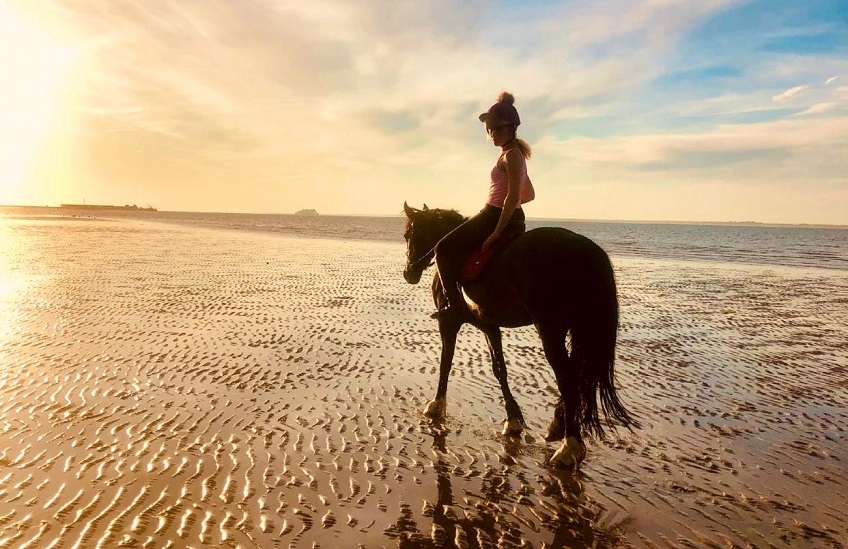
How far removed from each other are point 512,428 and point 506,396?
39cm

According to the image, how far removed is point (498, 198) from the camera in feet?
21.5

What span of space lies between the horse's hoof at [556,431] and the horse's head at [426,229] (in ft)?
8.95

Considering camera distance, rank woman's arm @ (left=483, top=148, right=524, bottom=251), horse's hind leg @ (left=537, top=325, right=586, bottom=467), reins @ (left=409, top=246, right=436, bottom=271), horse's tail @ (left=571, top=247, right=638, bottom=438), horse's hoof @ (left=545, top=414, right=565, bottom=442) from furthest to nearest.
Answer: reins @ (left=409, top=246, right=436, bottom=271), horse's hoof @ (left=545, top=414, right=565, bottom=442), woman's arm @ (left=483, top=148, right=524, bottom=251), horse's hind leg @ (left=537, top=325, right=586, bottom=467), horse's tail @ (left=571, top=247, right=638, bottom=438)

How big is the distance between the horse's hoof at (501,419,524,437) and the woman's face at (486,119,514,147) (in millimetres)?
3375

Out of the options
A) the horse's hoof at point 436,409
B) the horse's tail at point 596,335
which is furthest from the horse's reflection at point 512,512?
the horse's hoof at point 436,409

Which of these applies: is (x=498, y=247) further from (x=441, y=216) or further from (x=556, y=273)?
(x=441, y=216)

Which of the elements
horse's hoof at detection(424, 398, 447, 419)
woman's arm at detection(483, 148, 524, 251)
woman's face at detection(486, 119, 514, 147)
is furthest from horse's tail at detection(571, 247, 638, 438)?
horse's hoof at detection(424, 398, 447, 419)

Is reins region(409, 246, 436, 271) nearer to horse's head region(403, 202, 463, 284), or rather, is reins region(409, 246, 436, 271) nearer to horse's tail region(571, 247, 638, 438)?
horse's head region(403, 202, 463, 284)

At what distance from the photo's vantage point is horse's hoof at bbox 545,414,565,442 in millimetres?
6457

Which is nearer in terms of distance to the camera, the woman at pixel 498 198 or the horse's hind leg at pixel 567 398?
the horse's hind leg at pixel 567 398

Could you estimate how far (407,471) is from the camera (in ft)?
18.4

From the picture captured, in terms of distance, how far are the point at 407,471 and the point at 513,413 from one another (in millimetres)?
1819

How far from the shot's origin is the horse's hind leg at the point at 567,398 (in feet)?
18.9

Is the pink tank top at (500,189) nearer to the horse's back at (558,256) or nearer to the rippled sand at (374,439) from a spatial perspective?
the horse's back at (558,256)
